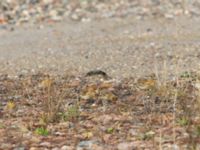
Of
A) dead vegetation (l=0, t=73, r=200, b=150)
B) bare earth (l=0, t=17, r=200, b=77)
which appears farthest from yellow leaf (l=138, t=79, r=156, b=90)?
bare earth (l=0, t=17, r=200, b=77)

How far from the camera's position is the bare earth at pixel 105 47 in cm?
865

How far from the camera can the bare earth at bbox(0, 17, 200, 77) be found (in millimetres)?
8648

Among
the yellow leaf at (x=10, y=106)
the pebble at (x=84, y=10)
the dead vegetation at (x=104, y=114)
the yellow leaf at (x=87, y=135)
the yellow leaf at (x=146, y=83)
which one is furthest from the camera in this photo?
the pebble at (x=84, y=10)

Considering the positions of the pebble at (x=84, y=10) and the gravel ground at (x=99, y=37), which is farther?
the pebble at (x=84, y=10)

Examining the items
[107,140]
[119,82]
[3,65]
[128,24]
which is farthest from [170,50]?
[107,140]

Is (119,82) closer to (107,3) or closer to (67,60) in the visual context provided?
(67,60)

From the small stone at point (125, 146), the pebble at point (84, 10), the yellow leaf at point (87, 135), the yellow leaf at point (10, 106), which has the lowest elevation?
the small stone at point (125, 146)

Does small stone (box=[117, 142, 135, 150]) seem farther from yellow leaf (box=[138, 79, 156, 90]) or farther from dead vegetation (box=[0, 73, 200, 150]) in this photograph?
yellow leaf (box=[138, 79, 156, 90])

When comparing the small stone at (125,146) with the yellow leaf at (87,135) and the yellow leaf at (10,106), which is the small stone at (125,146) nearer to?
the yellow leaf at (87,135)

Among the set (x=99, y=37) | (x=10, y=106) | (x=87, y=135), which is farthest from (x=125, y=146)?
(x=99, y=37)

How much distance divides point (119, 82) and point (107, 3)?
27.2ft

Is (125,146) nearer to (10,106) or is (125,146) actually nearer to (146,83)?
(10,106)

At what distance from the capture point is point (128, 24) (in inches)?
525

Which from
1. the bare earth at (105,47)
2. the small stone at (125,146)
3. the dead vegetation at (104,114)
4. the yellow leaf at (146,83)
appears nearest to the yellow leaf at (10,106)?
the dead vegetation at (104,114)
